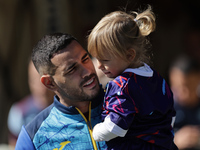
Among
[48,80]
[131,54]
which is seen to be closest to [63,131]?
[48,80]

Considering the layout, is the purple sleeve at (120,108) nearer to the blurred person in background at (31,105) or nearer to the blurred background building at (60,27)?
the blurred person in background at (31,105)

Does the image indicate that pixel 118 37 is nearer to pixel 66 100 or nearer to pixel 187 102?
pixel 66 100

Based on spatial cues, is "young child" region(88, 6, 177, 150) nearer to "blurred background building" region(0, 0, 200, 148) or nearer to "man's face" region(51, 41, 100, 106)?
"man's face" region(51, 41, 100, 106)

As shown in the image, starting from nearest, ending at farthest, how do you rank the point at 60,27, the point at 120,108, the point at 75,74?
the point at 120,108
the point at 75,74
the point at 60,27

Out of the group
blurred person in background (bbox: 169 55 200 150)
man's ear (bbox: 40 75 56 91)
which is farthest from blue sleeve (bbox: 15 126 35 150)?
blurred person in background (bbox: 169 55 200 150)

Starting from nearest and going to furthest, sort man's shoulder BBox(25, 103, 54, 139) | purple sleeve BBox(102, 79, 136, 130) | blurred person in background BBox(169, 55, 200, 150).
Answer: purple sleeve BBox(102, 79, 136, 130), man's shoulder BBox(25, 103, 54, 139), blurred person in background BBox(169, 55, 200, 150)

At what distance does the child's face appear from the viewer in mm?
2395

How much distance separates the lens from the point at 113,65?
2.41 meters

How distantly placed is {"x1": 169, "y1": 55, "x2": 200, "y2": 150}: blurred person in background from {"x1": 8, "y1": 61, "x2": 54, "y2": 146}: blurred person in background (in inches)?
58.3

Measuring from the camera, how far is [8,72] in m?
6.57

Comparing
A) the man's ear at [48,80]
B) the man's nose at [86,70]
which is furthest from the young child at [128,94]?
the man's ear at [48,80]

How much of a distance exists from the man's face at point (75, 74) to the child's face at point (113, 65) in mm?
161

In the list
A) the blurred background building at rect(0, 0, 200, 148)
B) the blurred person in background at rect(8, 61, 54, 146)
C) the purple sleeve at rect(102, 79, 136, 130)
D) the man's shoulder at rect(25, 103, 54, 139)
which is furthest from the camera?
the blurred background building at rect(0, 0, 200, 148)

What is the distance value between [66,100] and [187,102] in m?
1.98
